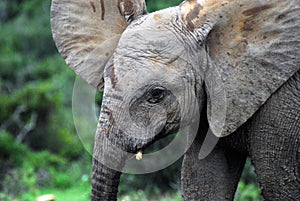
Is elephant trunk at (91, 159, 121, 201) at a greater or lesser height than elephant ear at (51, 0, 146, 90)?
lesser

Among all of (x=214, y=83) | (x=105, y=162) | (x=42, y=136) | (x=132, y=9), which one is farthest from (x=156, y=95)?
(x=42, y=136)

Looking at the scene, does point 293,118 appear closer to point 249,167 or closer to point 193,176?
point 193,176

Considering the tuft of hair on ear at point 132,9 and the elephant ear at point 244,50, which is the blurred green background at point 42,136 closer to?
the tuft of hair on ear at point 132,9

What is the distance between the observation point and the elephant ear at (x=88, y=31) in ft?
15.6

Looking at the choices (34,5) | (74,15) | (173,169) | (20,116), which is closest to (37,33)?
(34,5)

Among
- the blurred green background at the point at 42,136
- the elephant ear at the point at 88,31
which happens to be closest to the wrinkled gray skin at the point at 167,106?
the elephant ear at the point at 88,31

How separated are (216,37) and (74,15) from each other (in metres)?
0.88

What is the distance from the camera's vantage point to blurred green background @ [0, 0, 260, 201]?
8.34 m

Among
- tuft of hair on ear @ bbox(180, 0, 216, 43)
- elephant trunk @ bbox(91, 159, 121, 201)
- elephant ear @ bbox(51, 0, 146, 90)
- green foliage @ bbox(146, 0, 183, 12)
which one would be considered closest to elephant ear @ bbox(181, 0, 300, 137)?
tuft of hair on ear @ bbox(180, 0, 216, 43)

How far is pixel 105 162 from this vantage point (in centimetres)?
420

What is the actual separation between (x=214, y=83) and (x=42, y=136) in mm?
7871

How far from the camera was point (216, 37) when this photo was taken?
4.43 metres

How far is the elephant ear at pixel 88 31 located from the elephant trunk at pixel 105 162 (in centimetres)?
60

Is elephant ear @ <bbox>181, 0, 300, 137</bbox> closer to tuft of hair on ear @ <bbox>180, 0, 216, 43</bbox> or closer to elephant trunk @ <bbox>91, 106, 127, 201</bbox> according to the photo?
tuft of hair on ear @ <bbox>180, 0, 216, 43</bbox>
